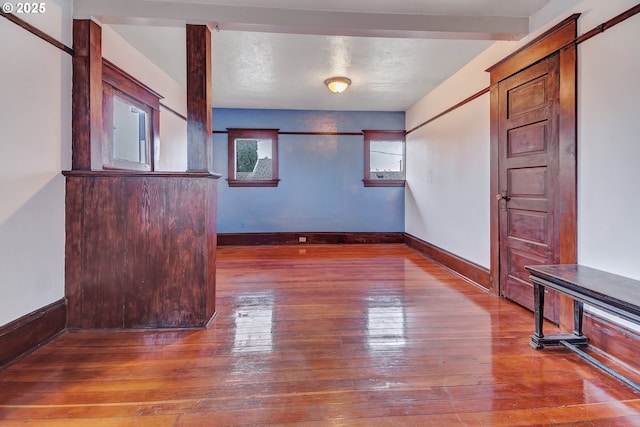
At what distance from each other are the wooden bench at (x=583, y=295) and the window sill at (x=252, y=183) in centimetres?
470

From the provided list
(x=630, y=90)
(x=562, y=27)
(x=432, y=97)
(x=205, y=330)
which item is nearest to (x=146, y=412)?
(x=205, y=330)

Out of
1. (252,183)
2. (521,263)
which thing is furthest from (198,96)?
(252,183)

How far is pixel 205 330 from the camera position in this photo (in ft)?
7.96

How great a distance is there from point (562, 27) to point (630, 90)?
782 mm

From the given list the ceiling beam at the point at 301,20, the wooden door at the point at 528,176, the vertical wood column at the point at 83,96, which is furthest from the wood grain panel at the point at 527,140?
the vertical wood column at the point at 83,96

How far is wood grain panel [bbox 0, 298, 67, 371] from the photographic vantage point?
1897mm

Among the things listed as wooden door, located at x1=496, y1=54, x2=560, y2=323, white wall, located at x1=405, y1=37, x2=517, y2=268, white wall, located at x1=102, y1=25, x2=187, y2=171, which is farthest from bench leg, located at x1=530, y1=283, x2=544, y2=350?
white wall, located at x1=102, y1=25, x2=187, y2=171

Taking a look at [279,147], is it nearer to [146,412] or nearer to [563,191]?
[563,191]

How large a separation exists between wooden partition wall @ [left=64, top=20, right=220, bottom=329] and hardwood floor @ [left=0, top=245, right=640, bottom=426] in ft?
0.63

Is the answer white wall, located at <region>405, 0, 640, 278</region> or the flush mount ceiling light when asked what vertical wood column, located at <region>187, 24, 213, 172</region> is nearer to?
the flush mount ceiling light

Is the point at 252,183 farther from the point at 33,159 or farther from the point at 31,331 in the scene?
the point at 31,331

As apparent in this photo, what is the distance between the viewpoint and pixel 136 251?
7.98 feet

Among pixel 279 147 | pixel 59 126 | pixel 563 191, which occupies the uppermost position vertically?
pixel 279 147

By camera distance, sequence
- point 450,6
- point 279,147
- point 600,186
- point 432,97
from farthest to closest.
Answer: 1. point 279,147
2. point 432,97
3. point 450,6
4. point 600,186
